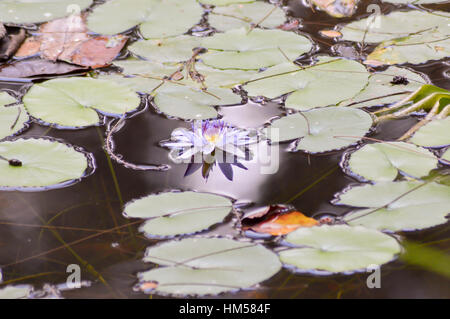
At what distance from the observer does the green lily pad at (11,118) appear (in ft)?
6.79

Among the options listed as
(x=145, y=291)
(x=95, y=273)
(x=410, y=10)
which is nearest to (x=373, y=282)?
(x=145, y=291)

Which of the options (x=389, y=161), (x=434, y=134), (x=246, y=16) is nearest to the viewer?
(x=389, y=161)

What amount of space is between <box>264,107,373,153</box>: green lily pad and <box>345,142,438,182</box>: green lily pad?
0.28ft

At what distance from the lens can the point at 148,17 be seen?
9.28 feet

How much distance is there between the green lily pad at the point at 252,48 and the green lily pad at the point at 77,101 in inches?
17.0

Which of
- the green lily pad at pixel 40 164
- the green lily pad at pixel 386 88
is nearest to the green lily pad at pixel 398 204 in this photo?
the green lily pad at pixel 386 88

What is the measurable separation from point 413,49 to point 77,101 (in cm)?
140

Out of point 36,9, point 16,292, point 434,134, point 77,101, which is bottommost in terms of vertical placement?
point 16,292

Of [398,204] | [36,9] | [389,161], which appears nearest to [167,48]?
[36,9]

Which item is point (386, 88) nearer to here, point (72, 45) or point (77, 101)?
point (77, 101)

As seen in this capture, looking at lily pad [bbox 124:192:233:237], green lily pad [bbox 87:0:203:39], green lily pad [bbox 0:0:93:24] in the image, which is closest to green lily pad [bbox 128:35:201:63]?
green lily pad [bbox 87:0:203:39]

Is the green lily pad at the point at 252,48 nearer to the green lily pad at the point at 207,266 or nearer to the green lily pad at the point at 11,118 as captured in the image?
the green lily pad at the point at 11,118

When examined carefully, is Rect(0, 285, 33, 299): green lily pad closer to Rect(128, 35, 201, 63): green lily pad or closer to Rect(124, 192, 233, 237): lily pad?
Rect(124, 192, 233, 237): lily pad
